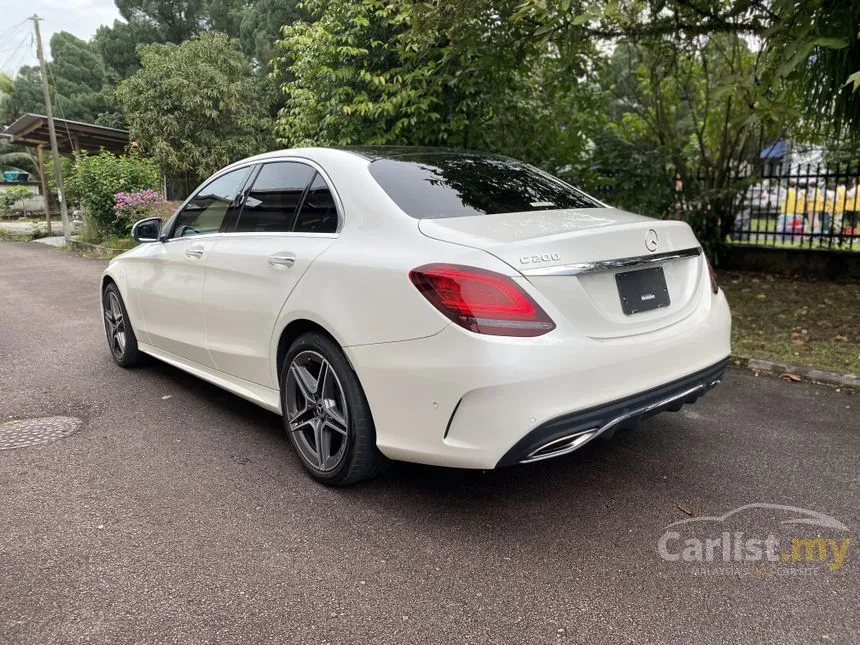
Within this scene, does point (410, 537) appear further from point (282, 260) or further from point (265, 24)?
point (265, 24)

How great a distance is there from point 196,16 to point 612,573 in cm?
4229

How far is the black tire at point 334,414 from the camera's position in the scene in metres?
2.91

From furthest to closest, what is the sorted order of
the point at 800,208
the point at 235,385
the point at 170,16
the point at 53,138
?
the point at 170,16 < the point at 53,138 < the point at 800,208 < the point at 235,385

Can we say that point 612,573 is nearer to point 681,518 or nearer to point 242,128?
point 681,518

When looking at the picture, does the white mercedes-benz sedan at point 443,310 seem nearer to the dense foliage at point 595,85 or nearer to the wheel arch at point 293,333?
the wheel arch at point 293,333

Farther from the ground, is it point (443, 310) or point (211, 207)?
point (211, 207)

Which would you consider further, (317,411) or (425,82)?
(425,82)

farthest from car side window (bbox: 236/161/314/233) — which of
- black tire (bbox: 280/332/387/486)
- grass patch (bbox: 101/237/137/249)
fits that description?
grass patch (bbox: 101/237/137/249)

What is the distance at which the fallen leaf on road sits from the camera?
486 cm

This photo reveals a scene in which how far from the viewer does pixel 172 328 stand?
444cm

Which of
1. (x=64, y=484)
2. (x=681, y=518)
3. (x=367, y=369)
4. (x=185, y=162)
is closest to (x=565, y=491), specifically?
(x=681, y=518)

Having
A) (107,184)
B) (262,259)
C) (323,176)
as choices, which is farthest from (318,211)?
(107,184)

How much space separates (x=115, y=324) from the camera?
18.1ft

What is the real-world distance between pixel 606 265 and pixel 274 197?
74.8 inches
